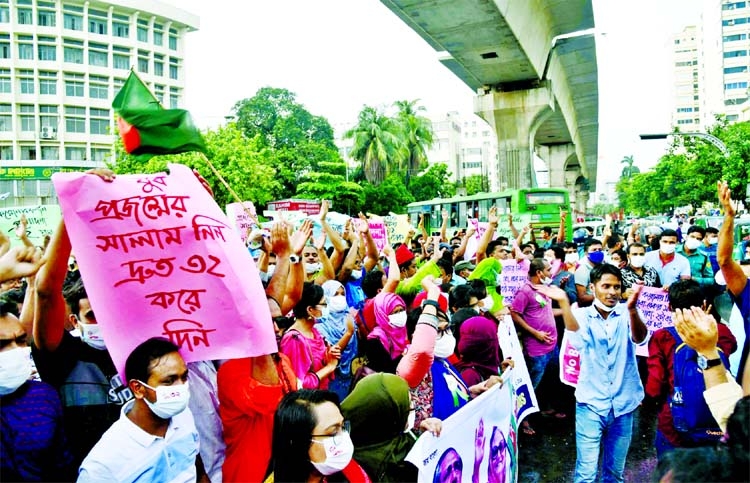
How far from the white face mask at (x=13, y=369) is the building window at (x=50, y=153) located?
61.8m

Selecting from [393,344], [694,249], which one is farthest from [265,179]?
[393,344]

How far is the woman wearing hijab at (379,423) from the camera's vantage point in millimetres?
2631

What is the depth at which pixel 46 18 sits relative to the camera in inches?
2276

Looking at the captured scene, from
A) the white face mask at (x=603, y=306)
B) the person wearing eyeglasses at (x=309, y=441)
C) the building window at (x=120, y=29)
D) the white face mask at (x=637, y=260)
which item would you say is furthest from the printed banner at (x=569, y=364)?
the building window at (x=120, y=29)

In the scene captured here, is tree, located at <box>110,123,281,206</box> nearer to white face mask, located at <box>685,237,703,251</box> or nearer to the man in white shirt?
white face mask, located at <box>685,237,703,251</box>

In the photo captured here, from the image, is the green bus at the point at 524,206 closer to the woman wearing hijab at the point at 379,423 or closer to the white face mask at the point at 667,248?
the white face mask at the point at 667,248

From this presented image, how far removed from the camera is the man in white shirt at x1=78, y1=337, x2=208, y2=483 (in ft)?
7.95

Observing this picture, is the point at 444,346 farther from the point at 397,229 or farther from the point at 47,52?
the point at 47,52

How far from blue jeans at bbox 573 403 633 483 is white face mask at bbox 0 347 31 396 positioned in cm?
308

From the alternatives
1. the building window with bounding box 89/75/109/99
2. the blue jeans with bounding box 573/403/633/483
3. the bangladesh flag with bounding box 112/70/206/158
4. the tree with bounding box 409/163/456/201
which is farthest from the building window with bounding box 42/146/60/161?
the blue jeans with bounding box 573/403/633/483

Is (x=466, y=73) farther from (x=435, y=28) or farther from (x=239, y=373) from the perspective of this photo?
(x=239, y=373)

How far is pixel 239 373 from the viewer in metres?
2.99

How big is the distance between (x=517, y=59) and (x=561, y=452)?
16715 millimetres

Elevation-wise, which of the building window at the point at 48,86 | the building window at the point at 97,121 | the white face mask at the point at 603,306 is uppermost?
the building window at the point at 48,86
